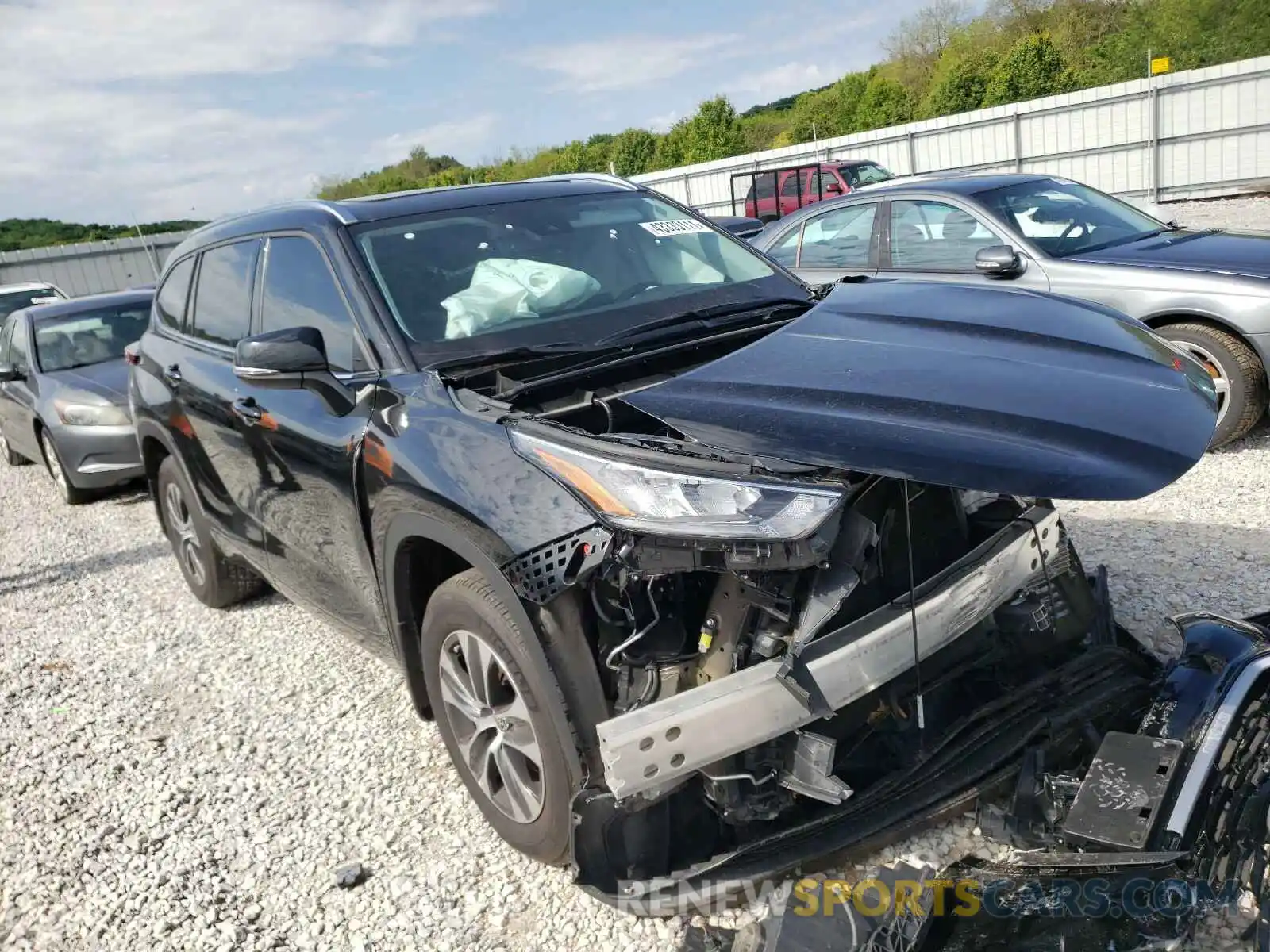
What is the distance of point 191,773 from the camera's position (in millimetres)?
3486

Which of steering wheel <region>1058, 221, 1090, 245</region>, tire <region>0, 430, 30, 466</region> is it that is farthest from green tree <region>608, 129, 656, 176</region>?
steering wheel <region>1058, 221, 1090, 245</region>

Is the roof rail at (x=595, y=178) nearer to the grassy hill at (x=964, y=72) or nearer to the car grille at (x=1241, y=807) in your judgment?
the car grille at (x=1241, y=807)

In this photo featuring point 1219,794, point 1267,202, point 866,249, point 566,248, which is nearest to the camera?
point 1219,794

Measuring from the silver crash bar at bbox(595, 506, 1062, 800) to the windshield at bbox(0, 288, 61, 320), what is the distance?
14.9 meters

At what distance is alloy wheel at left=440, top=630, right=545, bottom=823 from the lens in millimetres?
2479

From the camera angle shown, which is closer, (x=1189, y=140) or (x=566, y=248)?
(x=566, y=248)

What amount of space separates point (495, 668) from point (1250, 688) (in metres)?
1.87

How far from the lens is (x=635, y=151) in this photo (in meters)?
44.5

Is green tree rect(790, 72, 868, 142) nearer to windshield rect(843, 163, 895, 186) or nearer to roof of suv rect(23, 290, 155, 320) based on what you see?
windshield rect(843, 163, 895, 186)

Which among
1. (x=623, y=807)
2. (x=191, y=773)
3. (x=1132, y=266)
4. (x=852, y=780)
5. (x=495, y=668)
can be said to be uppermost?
(x=1132, y=266)

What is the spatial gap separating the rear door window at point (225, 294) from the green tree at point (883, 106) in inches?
1320

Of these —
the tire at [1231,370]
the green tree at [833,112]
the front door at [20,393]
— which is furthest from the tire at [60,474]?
the green tree at [833,112]

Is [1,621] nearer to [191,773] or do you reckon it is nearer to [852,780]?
[191,773]

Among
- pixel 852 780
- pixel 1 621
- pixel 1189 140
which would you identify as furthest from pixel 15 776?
pixel 1189 140
